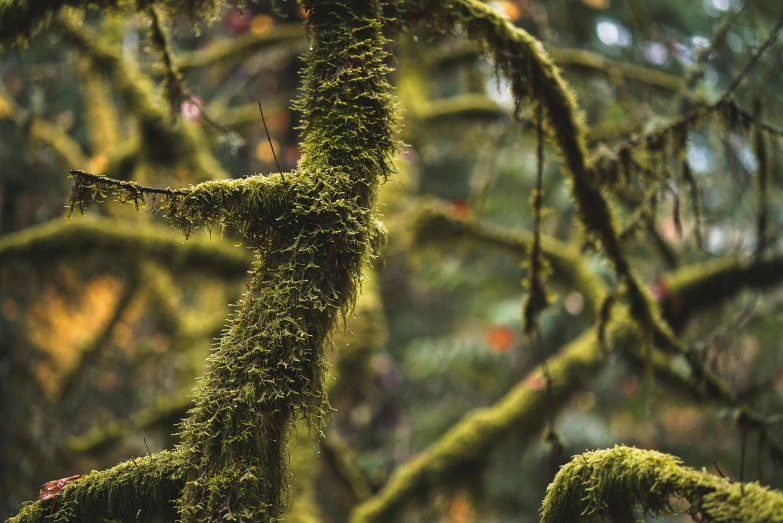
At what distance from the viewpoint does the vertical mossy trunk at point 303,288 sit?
1.41 meters

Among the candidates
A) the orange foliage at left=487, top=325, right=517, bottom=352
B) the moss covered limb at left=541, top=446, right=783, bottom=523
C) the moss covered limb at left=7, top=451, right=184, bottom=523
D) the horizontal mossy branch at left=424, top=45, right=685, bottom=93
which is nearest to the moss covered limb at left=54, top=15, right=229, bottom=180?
the horizontal mossy branch at left=424, top=45, right=685, bottom=93

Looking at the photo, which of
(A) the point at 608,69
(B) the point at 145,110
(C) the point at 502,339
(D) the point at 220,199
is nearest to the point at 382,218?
(B) the point at 145,110

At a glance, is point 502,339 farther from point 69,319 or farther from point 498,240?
point 69,319

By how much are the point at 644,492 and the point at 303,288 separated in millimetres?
867

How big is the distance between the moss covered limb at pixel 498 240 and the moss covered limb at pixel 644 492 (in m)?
2.89

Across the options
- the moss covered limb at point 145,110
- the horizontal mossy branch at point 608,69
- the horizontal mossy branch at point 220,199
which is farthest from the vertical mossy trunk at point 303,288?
the horizontal mossy branch at point 608,69

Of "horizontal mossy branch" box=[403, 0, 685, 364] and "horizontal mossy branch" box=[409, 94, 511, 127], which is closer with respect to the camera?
"horizontal mossy branch" box=[403, 0, 685, 364]

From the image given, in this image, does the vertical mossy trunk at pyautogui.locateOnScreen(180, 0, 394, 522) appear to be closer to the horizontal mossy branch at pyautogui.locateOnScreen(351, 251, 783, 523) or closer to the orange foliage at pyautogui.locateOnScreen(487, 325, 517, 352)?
the horizontal mossy branch at pyautogui.locateOnScreen(351, 251, 783, 523)

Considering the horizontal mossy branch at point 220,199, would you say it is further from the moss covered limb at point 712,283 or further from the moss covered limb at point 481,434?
the moss covered limb at point 712,283

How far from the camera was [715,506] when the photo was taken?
4.15ft

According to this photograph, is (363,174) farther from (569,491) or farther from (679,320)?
(679,320)

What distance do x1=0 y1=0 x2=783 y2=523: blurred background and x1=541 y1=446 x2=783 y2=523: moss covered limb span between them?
2.31ft

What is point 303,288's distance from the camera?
4.97 ft

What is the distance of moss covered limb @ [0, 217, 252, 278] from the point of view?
13.5ft
